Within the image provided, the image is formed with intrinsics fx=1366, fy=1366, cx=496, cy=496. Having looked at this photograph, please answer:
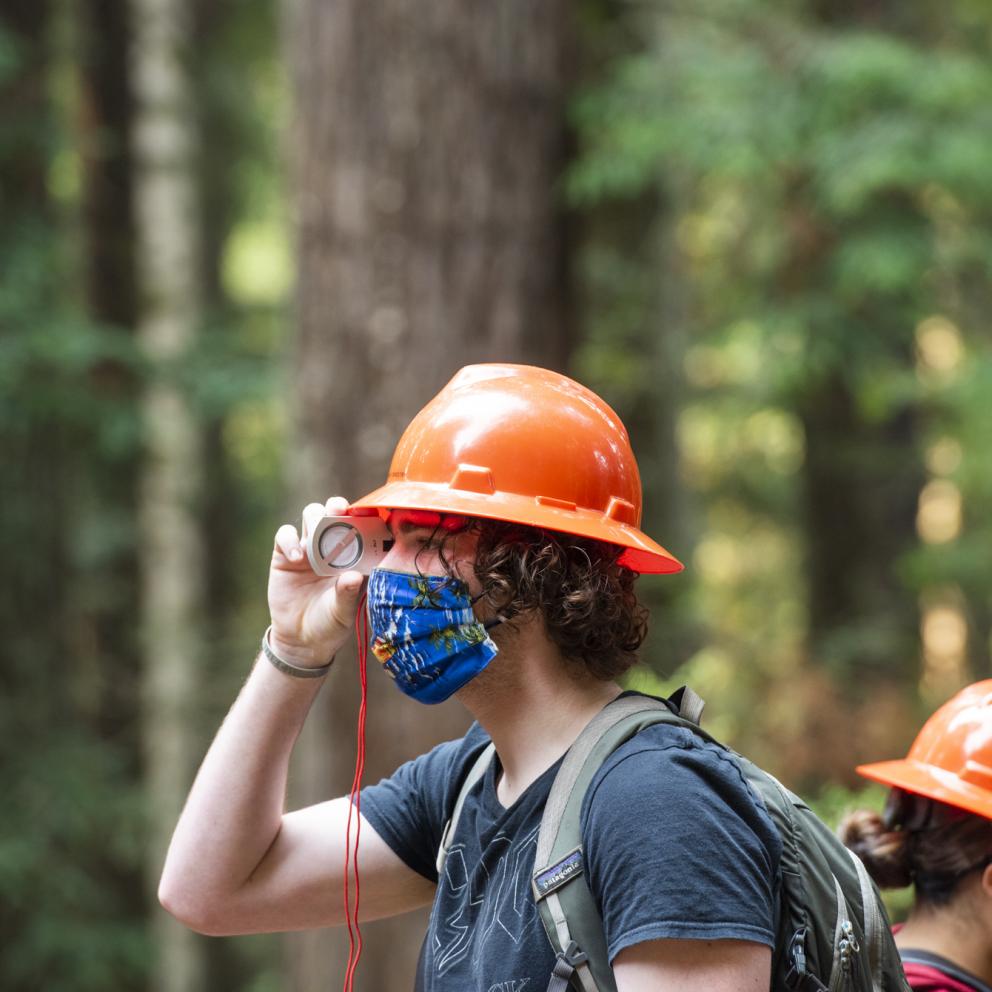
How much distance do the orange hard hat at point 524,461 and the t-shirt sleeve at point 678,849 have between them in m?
0.48

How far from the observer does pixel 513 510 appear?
2369 mm

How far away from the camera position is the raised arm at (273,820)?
2.62 m

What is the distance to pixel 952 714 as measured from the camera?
2.97 m

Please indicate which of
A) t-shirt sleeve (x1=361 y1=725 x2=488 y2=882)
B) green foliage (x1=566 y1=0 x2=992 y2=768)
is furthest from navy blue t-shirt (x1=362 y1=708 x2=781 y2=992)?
green foliage (x1=566 y1=0 x2=992 y2=768)

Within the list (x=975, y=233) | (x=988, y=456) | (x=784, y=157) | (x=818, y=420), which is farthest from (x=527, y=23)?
(x=818, y=420)

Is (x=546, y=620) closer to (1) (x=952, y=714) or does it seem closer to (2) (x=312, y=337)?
(1) (x=952, y=714)

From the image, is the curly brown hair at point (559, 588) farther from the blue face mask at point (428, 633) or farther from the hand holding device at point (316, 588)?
the hand holding device at point (316, 588)

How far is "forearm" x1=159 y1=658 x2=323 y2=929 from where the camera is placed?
263 cm

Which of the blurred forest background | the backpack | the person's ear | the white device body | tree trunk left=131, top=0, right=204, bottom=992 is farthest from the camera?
tree trunk left=131, top=0, right=204, bottom=992

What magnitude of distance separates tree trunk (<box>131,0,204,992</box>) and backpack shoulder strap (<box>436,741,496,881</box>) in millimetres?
8525

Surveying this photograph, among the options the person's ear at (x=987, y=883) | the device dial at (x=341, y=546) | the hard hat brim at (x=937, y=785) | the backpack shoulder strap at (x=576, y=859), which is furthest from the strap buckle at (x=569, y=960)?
the person's ear at (x=987, y=883)

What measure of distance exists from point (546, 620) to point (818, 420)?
906 centimetres

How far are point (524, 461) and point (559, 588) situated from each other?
0.24 metres

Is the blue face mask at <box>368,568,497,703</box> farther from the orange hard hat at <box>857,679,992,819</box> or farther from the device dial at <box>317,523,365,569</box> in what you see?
the orange hard hat at <box>857,679,992,819</box>
